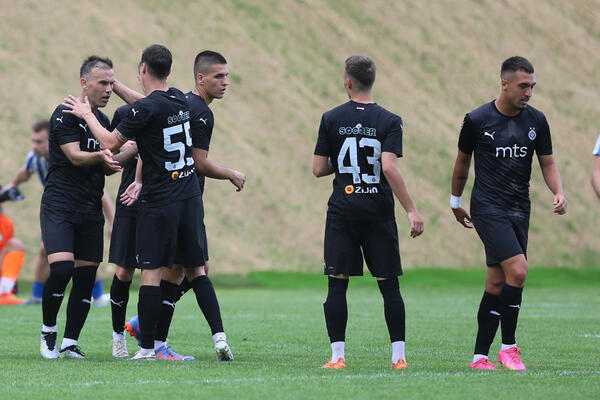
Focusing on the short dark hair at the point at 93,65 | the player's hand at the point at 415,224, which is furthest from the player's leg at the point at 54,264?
the player's hand at the point at 415,224

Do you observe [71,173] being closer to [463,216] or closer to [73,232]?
[73,232]

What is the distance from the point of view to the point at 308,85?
28641 mm

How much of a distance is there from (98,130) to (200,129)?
2.58ft

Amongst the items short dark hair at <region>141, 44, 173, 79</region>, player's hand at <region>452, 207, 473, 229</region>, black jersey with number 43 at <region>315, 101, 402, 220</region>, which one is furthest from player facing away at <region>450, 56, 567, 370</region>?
short dark hair at <region>141, 44, 173, 79</region>

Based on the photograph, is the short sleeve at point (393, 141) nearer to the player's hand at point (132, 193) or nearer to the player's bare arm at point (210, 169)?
the player's bare arm at point (210, 169)

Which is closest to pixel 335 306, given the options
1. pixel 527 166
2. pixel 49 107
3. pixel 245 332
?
pixel 527 166

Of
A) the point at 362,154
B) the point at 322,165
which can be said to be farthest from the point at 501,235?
the point at 322,165

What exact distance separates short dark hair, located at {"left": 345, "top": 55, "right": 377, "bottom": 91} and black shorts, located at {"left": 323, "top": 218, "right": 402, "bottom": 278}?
983mm

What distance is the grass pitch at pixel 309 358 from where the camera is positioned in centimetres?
598

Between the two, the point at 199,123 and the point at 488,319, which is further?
the point at 199,123

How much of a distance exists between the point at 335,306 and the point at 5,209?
15536 mm

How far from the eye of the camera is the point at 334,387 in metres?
6.09

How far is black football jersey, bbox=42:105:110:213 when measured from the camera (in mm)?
7855

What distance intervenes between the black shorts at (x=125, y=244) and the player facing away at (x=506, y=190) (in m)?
2.78
